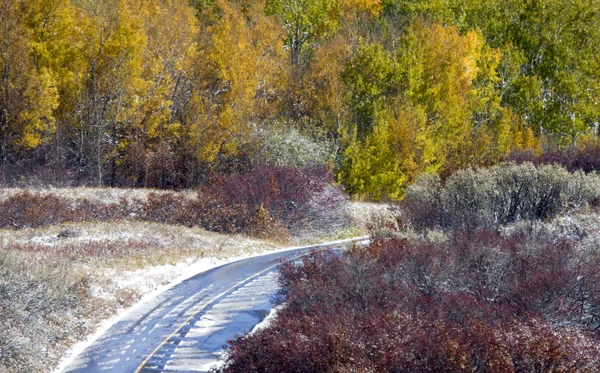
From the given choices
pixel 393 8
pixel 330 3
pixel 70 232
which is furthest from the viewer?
pixel 330 3

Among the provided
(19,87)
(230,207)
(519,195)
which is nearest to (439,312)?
(519,195)

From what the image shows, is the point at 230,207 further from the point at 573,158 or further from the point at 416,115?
the point at 573,158

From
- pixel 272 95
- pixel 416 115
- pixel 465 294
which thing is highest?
pixel 272 95

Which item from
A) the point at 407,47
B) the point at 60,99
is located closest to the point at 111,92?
the point at 60,99

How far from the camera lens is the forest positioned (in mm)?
42125

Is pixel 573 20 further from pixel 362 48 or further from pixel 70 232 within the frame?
pixel 70 232

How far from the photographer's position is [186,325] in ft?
62.4

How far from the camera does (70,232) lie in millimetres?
29781

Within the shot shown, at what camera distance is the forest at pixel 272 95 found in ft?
138

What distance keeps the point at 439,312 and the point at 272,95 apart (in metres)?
42.2

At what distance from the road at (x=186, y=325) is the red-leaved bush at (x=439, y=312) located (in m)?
1.58

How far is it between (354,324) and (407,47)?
119 feet

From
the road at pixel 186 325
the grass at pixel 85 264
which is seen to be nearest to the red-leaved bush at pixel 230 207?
the grass at pixel 85 264

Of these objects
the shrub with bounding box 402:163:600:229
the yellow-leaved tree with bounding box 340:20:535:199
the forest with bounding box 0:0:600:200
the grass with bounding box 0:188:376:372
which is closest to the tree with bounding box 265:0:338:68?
the forest with bounding box 0:0:600:200
